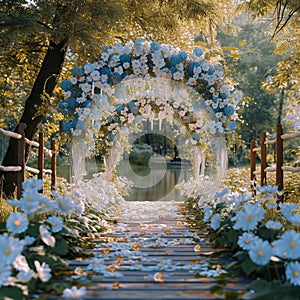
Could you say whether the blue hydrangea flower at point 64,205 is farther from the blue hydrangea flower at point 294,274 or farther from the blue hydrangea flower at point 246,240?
the blue hydrangea flower at point 294,274

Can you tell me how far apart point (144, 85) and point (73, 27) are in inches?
44.1

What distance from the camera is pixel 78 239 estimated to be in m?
3.72

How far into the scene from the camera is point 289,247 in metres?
2.54

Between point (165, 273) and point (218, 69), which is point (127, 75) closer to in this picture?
point (218, 69)

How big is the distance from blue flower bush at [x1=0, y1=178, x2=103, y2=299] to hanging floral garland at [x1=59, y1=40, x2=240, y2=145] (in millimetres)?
2208

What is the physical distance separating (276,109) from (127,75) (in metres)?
20.5

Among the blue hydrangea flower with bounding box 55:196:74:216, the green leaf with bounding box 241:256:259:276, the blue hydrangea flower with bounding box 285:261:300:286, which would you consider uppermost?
the blue hydrangea flower with bounding box 55:196:74:216

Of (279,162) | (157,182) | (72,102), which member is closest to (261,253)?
(279,162)

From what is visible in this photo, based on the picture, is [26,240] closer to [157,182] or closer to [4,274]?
[4,274]

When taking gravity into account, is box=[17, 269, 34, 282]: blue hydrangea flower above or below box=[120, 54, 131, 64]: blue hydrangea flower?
below

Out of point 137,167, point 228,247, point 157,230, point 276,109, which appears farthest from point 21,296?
point 276,109

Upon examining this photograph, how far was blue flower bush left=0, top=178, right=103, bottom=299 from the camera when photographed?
245 cm

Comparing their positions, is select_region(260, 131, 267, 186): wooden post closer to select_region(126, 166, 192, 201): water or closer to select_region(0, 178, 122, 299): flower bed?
select_region(0, 178, 122, 299): flower bed

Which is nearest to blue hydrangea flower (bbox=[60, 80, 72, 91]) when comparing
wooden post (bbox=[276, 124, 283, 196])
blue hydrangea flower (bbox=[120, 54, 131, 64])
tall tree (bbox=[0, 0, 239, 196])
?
tall tree (bbox=[0, 0, 239, 196])
